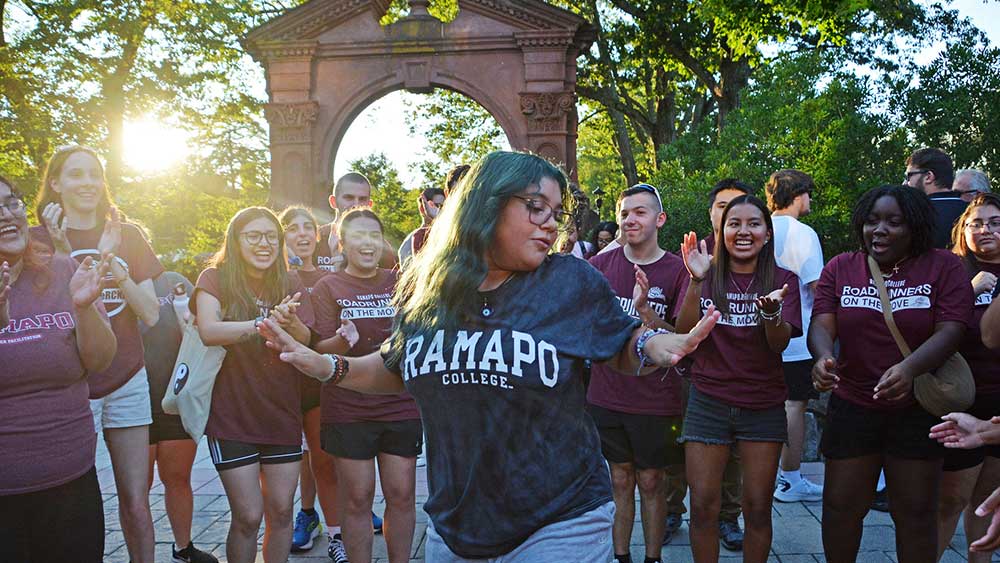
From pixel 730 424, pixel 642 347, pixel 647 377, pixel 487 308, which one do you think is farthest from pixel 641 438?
pixel 487 308

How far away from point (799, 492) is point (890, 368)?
2536 mm

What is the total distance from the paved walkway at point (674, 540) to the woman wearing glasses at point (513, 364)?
2549 mm

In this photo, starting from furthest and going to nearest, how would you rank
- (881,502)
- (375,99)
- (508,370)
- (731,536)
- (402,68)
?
(375,99) → (402,68) → (881,502) → (731,536) → (508,370)

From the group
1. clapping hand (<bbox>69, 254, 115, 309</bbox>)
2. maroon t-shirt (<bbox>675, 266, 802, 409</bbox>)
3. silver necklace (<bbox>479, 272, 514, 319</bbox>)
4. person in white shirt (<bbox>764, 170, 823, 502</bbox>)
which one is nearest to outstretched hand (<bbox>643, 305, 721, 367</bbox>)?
silver necklace (<bbox>479, 272, 514, 319</bbox>)

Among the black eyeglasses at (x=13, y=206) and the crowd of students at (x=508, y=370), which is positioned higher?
the black eyeglasses at (x=13, y=206)

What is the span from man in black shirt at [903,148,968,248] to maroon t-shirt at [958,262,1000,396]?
123 centimetres

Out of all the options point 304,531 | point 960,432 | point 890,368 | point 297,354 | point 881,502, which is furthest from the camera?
point 881,502

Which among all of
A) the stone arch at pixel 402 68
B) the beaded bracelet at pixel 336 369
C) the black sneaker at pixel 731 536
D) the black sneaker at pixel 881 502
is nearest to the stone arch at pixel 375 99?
the stone arch at pixel 402 68

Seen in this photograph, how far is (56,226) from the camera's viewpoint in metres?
3.96

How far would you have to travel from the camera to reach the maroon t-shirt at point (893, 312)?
3602 millimetres

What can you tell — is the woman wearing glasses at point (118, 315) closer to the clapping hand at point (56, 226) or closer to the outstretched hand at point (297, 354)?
the clapping hand at point (56, 226)

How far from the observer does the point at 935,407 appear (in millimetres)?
3473

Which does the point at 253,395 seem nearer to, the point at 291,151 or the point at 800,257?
the point at 800,257

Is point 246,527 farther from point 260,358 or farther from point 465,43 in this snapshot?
point 465,43
